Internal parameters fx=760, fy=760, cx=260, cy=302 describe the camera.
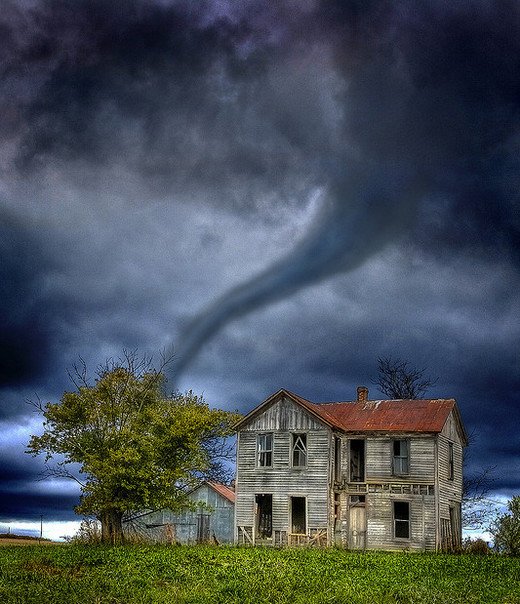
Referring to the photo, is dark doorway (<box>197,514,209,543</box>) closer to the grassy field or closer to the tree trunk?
the tree trunk

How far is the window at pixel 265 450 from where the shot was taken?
43.6 m

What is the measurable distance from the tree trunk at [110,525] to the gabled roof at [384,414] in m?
8.88

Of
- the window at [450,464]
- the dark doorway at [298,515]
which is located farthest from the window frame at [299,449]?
the window at [450,464]

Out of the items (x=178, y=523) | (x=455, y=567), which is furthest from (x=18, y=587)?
Result: (x=178, y=523)

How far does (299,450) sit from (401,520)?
6.67m

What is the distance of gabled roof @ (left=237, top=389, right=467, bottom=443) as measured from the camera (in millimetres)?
42312

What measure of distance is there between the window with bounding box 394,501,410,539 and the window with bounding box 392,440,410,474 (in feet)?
5.69

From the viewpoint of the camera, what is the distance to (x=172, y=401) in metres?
41.8

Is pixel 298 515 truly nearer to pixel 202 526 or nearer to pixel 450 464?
pixel 202 526

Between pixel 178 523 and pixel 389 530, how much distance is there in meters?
13.8

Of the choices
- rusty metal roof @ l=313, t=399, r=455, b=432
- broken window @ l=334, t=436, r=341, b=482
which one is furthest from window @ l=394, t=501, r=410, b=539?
rusty metal roof @ l=313, t=399, r=455, b=432

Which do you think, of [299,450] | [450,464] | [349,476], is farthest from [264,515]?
[450,464]

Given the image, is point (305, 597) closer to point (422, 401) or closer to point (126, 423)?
point (126, 423)

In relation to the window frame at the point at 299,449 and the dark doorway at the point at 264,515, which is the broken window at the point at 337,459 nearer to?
the window frame at the point at 299,449
